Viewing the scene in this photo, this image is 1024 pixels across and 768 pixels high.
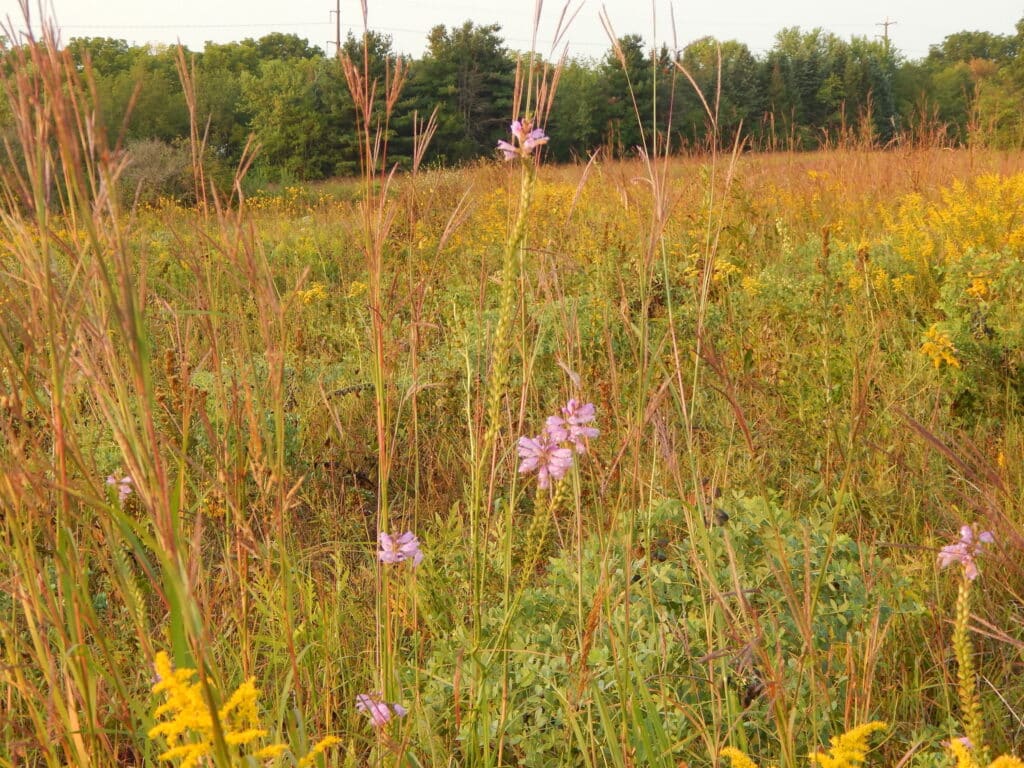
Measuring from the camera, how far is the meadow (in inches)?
31.5

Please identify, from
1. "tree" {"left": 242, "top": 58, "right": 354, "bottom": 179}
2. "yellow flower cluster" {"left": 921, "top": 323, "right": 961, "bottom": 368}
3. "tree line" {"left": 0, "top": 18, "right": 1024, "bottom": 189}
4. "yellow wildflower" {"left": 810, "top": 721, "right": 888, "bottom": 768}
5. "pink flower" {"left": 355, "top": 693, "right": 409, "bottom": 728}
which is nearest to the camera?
"yellow wildflower" {"left": 810, "top": 721, "right": 888, "bottom": 768}

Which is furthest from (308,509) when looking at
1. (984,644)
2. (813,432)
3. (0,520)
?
(984,644)

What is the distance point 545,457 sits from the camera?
1.15m

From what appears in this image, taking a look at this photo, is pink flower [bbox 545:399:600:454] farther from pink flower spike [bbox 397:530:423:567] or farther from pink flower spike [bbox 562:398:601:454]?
pink flower spike [bbox 397:530:423:567]

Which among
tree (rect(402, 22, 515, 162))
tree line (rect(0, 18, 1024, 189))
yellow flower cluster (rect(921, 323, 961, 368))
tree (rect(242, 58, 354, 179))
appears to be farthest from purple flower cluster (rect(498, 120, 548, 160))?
tree (rect(402, 22, 515, 162))

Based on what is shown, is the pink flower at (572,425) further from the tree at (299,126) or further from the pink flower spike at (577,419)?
the tree at (299,126)

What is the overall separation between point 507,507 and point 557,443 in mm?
142

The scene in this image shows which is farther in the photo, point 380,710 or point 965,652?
point 380,710

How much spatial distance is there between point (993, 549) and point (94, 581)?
2.00m

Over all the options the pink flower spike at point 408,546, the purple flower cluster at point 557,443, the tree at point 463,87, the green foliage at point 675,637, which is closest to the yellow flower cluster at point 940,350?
the green foliage at point 675,637

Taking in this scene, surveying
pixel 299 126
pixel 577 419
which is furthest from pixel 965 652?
pixel 299 126

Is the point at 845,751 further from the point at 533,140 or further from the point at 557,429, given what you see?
the point at 533,140

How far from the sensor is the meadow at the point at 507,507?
0.80 m

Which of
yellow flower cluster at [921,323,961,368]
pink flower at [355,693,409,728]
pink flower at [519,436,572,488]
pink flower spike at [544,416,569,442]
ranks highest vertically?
pink flower spike at [544,416,569,442]
